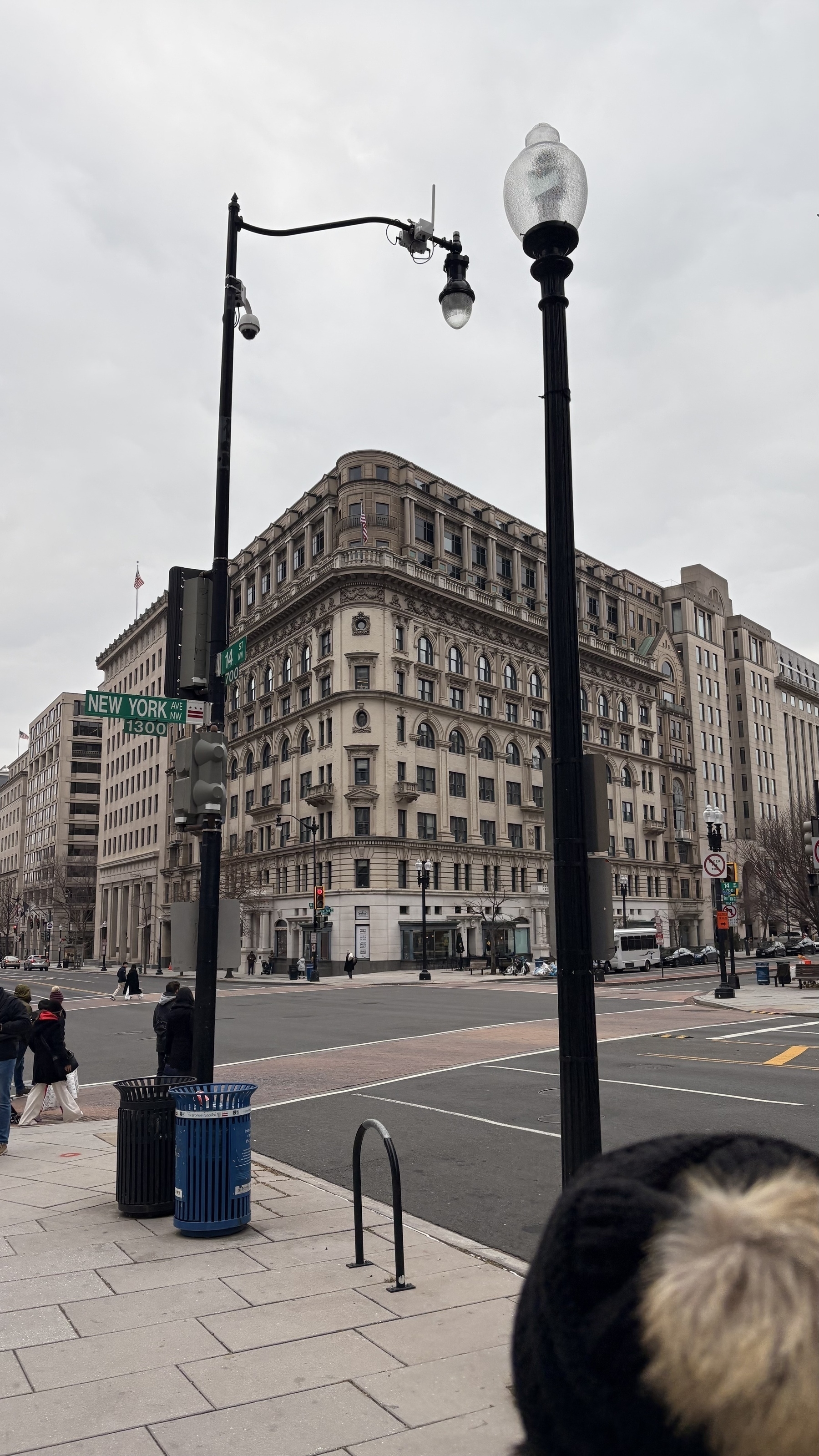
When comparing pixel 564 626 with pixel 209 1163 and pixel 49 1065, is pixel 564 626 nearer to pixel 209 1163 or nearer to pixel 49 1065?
pixel 209 1163

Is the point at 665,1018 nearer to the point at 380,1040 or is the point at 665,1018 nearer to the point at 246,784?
the point at 380,1040

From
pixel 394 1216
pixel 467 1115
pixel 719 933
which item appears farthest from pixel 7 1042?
pixel 719 933

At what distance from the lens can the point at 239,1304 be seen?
236 inches

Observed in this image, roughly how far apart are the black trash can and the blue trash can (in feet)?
1.70

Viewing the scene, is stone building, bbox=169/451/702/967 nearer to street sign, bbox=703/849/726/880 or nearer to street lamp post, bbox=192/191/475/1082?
street sign, bbox=703/849/726/880

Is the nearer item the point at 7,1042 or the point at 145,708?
the point at 145,708

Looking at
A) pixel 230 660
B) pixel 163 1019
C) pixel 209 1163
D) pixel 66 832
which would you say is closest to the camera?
pixel 209 1163

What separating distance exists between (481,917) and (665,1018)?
137 feet

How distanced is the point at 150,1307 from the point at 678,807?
9444 cm

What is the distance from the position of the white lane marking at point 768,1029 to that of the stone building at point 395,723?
31057mm

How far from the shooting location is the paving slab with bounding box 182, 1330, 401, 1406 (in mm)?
4824

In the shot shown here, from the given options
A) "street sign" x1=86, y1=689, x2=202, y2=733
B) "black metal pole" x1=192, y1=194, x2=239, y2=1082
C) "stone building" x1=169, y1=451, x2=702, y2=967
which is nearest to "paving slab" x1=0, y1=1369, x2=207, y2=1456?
"black metal pole" x1=192, y1=194, x2=239, y2=1082

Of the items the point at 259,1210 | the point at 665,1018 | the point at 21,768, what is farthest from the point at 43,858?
the point at 259,1210

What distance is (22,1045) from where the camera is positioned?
40.6 feet
